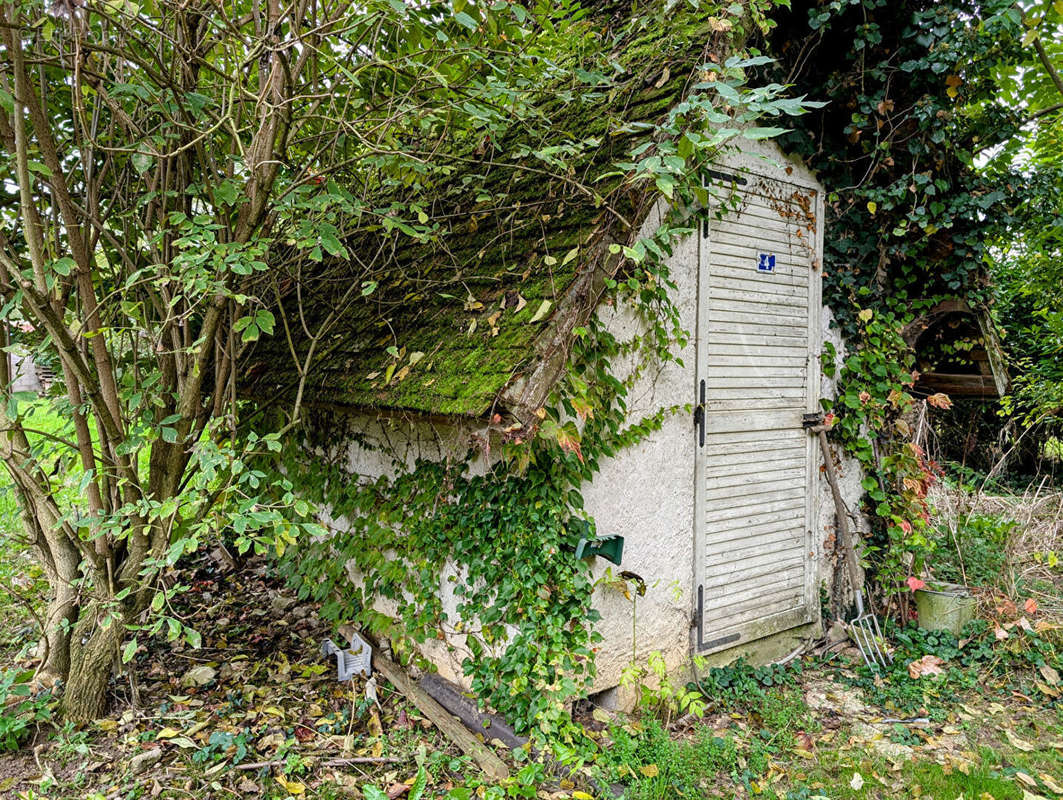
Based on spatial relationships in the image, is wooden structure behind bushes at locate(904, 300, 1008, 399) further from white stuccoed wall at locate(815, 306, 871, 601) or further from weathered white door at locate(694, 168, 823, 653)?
weathered white door at locate(694, 168, 823, 653)

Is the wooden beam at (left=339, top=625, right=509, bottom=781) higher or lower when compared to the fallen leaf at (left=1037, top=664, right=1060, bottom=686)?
higher

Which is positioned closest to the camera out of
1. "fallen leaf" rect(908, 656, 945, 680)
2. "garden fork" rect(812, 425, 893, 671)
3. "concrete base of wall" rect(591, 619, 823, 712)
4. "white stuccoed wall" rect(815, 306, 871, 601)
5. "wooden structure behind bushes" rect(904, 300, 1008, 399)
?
"concrete base of wall" rect(591, 619, 823, 712)

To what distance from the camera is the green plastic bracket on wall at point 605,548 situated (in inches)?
140

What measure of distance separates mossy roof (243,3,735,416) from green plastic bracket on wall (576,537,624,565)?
1.09 m

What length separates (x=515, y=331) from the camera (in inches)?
133

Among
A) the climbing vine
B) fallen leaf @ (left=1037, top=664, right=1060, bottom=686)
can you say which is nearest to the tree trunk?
the climbing vine

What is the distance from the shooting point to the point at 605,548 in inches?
144

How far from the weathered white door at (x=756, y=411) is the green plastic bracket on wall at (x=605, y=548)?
3.13 feet

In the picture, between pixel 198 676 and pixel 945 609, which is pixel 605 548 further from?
pixel 945 609

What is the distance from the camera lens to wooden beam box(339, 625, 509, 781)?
3.38 meters

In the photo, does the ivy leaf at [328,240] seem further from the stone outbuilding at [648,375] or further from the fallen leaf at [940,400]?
the fallen leaf at [940,400]

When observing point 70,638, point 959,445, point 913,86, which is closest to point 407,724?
point 70,638

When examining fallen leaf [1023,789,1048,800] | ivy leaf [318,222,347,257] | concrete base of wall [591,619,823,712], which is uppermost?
ivy leaf [318,222,347,257]

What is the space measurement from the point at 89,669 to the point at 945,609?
6355 mm
